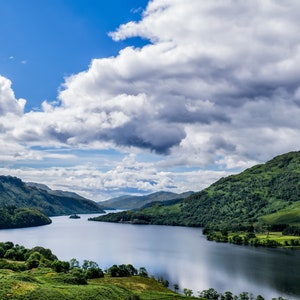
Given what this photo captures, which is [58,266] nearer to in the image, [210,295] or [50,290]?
[50,290]

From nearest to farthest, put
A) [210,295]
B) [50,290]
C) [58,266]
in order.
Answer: [50,290] < [210,295] < [58,266]

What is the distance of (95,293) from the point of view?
351 ft

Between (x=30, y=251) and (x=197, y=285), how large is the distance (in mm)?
84870

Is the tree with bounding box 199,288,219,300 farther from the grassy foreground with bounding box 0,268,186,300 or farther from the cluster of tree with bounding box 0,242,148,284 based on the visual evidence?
the cluster of tree with bounding box 0,242,148,284

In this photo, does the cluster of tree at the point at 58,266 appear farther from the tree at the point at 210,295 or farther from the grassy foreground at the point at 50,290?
the tree at the point at 210,295

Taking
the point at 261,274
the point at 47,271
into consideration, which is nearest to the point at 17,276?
the point at 47,271

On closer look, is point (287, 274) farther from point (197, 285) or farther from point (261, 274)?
point (197, 285)

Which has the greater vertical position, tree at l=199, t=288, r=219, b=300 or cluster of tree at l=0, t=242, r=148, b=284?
cluster of tree at l=0, t=242, r=148, b=284

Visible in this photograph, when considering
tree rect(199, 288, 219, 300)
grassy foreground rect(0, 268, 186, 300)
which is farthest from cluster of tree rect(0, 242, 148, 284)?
tree rect(199, 288, 219, 300)

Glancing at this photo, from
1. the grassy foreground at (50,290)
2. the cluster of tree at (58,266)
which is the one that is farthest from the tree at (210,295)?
the cluster of tree at (58,266)

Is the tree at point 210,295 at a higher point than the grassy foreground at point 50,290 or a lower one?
lower

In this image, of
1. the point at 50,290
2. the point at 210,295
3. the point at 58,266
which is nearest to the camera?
the point at 50,290

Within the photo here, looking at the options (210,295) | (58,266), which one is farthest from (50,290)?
(210,295)

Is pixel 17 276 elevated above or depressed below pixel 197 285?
above
